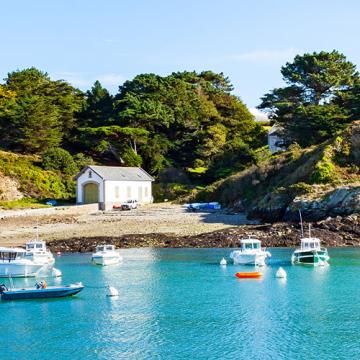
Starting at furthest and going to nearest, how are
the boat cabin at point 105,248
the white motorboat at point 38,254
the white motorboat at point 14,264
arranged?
the boat cabin at point 105,248 < the white motorboat at point 38,254 < the white motorboat at point 14,264

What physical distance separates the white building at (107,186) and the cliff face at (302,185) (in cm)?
1015

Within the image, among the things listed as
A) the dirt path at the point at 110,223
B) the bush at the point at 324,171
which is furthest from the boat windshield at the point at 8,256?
the bush at the point at 324,171

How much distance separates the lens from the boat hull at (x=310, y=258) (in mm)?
49375

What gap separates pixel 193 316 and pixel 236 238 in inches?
1087

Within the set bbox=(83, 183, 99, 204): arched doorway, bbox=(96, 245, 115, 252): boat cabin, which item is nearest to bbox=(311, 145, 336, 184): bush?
bbox=(83, 183, 99, 204): arched doorway

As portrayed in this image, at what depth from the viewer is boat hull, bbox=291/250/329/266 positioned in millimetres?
49375

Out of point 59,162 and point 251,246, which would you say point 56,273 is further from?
point 59,162

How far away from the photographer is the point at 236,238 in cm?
6078

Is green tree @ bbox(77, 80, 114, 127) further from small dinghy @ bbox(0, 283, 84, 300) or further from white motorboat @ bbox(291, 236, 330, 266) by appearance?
small dinghy @ bbox(0, 283, 84, 300)

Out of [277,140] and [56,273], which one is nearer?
[56,273]

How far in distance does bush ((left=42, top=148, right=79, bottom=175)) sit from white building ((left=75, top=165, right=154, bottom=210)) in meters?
7.99

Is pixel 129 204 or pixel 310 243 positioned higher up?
pixel 129 204

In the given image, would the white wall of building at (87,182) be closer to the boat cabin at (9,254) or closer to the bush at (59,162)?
the bush at (59,162)

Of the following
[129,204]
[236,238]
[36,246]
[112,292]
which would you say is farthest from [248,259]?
[129,204]
